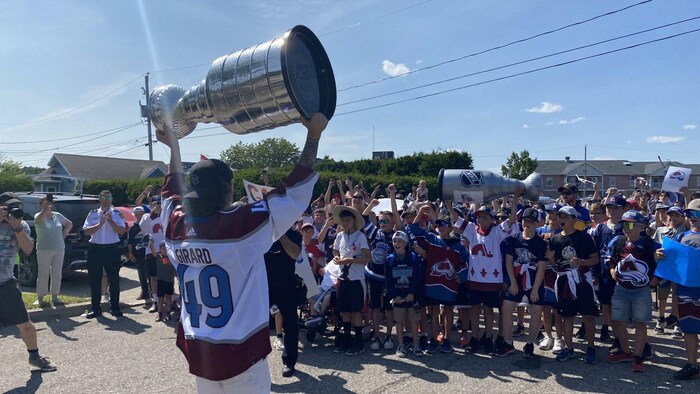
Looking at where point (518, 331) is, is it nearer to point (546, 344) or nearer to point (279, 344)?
point (546, 344)

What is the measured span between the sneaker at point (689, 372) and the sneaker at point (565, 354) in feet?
3.70

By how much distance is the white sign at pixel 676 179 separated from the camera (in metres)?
8.86

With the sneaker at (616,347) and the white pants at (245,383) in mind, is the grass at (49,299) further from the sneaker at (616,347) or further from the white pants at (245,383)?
the sneaker at (616,347)

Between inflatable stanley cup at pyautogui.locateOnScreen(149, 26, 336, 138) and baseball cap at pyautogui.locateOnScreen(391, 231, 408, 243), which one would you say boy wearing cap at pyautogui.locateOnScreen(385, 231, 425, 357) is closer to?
baseball cap at pyautogui.locateOnScreen(391, 231, 408, 243)

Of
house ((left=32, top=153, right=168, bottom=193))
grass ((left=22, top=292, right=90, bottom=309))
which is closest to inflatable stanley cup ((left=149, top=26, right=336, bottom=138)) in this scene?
grass ((left=22, top=292, right=90, bottom=309))

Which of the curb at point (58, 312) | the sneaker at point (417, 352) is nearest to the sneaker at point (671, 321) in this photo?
the sneaker at point (417, 352)

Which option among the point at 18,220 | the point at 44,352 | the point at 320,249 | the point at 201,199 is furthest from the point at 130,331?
the point at 201,199

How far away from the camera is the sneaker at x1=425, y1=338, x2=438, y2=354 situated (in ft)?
21.2

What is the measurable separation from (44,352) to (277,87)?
6.04 meters

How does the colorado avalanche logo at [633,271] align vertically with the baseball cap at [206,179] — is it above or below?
below

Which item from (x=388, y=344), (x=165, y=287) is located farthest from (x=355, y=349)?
(x=165, y=287)

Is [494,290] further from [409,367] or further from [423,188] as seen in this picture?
[423,188]

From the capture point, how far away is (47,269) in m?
8.90

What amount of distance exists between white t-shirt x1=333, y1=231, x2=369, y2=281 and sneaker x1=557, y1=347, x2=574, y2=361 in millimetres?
2647
